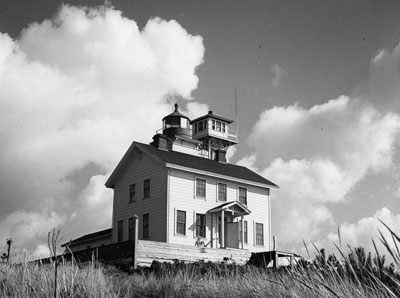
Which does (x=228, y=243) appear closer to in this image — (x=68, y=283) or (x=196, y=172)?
(x=196, y=172)

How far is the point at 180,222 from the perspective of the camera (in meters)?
30.1

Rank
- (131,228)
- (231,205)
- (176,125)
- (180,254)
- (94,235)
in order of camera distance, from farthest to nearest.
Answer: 1. (176,125)
2. (94,235)
3. (131,228)
4. (231,205)
5. (180,254)

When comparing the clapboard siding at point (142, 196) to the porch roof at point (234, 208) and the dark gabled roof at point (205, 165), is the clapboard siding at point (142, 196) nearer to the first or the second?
the dark gabled roof at point (205, 165)

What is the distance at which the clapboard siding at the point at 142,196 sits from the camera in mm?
30078

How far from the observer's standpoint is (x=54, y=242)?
8.32 metres

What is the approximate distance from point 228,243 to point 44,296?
2169cm

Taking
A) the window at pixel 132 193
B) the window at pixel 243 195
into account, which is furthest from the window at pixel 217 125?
the window at pixel 132 193

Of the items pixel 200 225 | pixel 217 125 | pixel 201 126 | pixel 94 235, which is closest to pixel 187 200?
pixel 200 225

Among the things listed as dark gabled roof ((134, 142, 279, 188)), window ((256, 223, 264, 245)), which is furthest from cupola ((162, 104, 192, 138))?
window ((256, 223, 264, 245))

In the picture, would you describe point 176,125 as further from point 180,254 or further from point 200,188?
point 180,254

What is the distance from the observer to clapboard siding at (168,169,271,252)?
30.0m

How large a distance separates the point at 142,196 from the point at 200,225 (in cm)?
392

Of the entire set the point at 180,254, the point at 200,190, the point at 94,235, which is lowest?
the point at 180,254

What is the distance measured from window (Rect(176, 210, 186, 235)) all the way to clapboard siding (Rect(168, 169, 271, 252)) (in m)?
0.19
